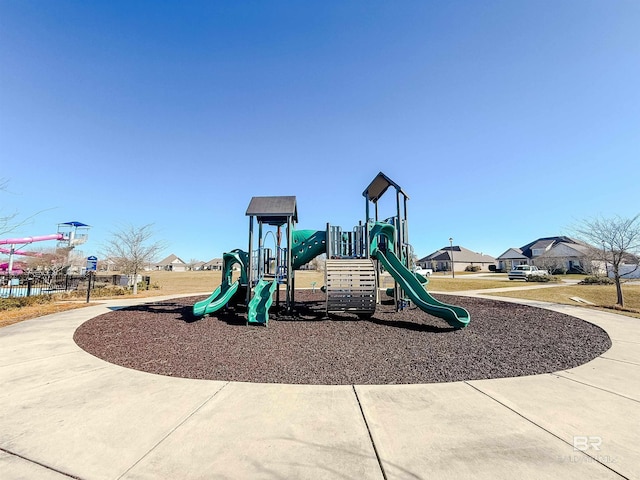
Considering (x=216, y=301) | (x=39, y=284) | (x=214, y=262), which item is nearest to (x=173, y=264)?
(x=214, y=262)

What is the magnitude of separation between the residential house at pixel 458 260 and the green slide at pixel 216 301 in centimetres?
6744

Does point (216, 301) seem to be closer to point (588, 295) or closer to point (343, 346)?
point (343, 346)

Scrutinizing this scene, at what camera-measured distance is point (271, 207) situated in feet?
31.9

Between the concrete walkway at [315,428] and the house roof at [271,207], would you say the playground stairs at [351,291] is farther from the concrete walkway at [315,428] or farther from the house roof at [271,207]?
the concrete walkway at [315,428]

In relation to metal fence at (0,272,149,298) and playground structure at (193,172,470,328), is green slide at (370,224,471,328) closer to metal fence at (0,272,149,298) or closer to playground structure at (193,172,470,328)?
playground structure at (193,172,470,328)

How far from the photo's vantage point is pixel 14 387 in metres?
4.01

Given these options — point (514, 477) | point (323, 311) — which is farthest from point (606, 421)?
point (323, 311)

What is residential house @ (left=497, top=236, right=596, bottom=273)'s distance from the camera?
142ft

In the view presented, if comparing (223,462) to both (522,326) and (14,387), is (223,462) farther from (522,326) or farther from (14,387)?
(522,326)

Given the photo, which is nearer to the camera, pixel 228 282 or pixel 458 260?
pixel 228 282

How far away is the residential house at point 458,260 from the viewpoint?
70231mm

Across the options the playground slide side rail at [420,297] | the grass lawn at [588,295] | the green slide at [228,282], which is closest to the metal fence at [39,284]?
the green slide at [228,282]

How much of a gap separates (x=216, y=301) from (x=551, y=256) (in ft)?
181

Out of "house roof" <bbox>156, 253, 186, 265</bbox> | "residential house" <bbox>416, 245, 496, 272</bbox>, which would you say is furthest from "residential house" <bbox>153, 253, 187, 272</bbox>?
"residential house" <bbox>416, 245, 496, 272</bbox>
